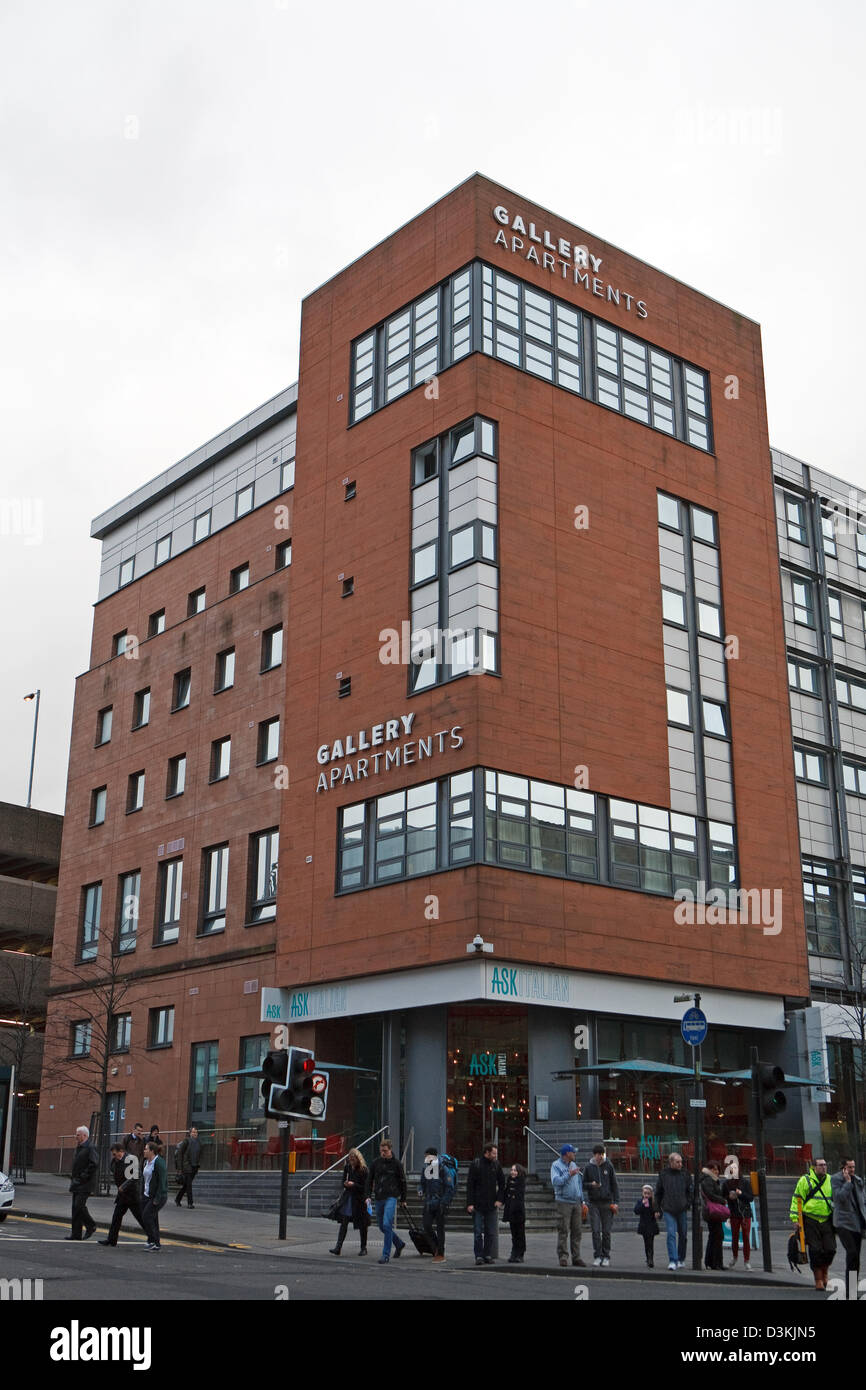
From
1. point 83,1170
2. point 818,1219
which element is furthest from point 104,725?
point 818,1219

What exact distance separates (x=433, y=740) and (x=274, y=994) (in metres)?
8.85

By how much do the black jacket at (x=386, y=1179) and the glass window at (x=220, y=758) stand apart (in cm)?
2233

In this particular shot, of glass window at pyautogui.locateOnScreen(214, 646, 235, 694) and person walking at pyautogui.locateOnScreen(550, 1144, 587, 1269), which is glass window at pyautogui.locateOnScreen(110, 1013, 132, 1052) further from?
person walking at pyautogui.locateOnScreen(550, 1144, 587, 1269)

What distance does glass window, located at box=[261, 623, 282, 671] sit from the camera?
140ft

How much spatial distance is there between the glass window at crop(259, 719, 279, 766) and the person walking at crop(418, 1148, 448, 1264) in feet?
66.4

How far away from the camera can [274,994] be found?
1481 inches

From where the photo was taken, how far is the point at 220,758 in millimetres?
44156

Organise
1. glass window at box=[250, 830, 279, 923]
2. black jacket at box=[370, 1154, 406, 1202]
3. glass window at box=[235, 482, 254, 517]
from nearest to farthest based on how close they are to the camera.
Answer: black jacket at box=[370, 1154, 406, 1202]
glass window at box=[250, 830, 279, 923]
glass window at box=[235, 482, 254, 517]

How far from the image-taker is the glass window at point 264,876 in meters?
39.9

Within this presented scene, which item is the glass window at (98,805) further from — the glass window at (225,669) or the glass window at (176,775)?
the glass window at (225,669)

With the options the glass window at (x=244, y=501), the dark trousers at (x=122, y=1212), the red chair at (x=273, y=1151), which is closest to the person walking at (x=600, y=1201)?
the dark trousers at (x=122, y=1212)

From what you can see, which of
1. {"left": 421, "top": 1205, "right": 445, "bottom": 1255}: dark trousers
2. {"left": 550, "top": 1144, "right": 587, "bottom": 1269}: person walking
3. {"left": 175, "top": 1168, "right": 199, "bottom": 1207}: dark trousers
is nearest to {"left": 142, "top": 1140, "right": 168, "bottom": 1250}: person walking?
{"left": 421, "top": 1205, "right": 445, "bottom": 1255}: dark trousers

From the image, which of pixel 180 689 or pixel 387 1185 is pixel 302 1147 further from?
pixel 180 689

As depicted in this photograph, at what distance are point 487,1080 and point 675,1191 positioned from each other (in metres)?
12.1
